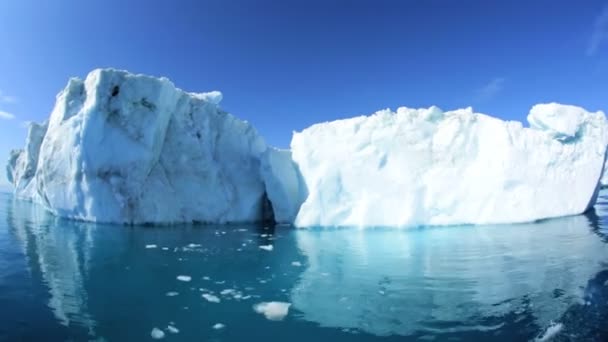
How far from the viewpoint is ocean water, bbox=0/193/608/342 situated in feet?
12.5

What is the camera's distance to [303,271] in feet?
22.1

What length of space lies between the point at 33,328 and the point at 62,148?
45.9ft

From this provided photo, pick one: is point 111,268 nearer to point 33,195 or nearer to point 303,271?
point 303,271

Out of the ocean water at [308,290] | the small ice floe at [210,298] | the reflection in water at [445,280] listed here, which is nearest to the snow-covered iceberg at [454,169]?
the reflection in water at [445,280]

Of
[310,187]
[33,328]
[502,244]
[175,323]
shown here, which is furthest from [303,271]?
[310,187]

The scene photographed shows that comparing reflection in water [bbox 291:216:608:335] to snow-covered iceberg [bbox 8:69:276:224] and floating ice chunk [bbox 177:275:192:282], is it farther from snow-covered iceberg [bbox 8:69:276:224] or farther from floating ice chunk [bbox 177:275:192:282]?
snow-covered iceberg [bbox 8:69:276:224]

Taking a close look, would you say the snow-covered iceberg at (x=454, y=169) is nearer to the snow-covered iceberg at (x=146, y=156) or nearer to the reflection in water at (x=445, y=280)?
the reflection in water at (x=445, y=280)

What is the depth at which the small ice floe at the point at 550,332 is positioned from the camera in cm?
342

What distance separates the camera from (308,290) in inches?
216

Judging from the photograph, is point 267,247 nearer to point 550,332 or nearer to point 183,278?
point 183,278

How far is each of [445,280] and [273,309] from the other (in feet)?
10.0

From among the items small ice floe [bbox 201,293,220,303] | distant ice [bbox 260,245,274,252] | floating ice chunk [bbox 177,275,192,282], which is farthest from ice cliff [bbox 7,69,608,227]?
small ice floe [bbox 201,293,220,303]

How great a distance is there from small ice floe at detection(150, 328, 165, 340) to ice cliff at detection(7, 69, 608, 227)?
10727 millimetres

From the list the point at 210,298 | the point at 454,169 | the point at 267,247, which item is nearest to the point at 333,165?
the point at 454,169
